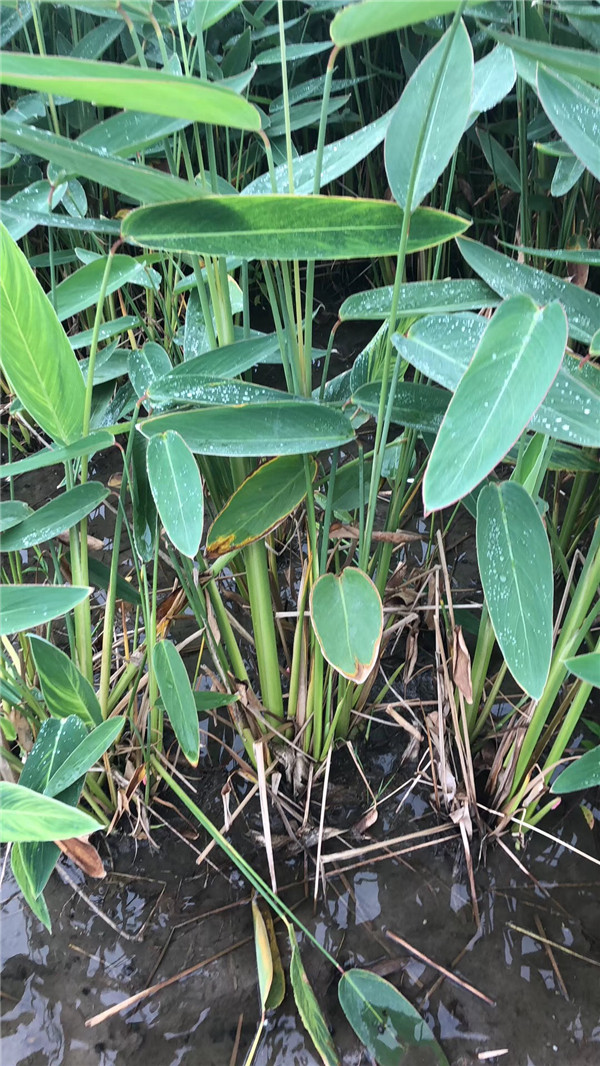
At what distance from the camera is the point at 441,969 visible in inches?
25.4

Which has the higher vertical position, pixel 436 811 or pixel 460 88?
pixel 460 88

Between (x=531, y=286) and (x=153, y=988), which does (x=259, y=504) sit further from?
(x=153, y=988)

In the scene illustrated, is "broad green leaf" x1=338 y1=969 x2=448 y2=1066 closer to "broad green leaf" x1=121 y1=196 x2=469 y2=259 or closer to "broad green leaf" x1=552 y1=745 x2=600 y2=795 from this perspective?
"broad green leaf" x1=552 y1=745 x2=600 y2=795

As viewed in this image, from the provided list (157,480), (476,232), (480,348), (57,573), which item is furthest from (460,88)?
(476,232)

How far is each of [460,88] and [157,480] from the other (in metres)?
0.35

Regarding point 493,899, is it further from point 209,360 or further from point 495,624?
point 209,360

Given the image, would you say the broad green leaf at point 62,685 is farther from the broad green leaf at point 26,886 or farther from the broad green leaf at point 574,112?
the broad green leaf at point 574,112

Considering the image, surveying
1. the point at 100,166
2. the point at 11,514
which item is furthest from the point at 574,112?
the point at 11,514

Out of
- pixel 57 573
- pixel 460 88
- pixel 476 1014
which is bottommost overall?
pixel 476 1014

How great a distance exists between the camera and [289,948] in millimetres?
670

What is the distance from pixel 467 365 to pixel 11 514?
43 centimetres

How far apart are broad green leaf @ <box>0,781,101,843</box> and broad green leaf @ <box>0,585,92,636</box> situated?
0.41 ft

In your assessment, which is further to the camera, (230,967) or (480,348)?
(230,967)

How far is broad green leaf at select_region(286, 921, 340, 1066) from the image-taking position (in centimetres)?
56
